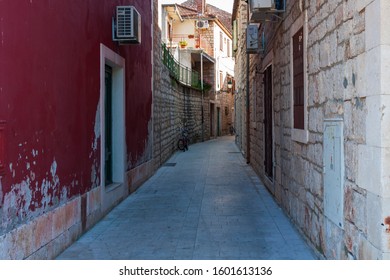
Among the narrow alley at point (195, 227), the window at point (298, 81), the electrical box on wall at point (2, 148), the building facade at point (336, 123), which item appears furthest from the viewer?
the window at point (298, 81)

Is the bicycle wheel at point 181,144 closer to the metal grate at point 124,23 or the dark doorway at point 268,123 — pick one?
the dark doorway at point 268,123

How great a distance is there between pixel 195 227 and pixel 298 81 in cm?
241

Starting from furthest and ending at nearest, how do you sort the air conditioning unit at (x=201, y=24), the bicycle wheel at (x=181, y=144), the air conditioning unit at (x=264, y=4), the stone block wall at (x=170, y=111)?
1. the air conditioning unit at (x=201, y=24)
2. the bicycle wheel at (x=181, y=144)
3. the stone block wall at (x=170, y=111)
4. the air conditioning unit at (x=264, y=4)

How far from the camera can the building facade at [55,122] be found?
3.69m

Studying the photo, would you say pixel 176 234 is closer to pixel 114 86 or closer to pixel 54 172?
pixel 54 172

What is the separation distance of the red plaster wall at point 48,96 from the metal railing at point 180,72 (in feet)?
30.4

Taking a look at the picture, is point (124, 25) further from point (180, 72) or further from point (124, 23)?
point (180, 72)

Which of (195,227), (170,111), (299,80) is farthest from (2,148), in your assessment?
(170,111)

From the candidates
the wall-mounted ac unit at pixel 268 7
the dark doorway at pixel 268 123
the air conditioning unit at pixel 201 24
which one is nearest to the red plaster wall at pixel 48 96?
the wall-mounted ac unit at pixel 268 7

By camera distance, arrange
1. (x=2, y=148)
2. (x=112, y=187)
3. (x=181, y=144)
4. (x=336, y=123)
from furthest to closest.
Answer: (x=181, y=144) → (x=112, y=187) → (x=336, y=123) → (x=2, y=148)

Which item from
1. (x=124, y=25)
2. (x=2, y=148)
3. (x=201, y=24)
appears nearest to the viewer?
(x=2, y=148)

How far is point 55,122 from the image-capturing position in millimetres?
4676

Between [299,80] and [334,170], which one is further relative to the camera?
[299,80]
